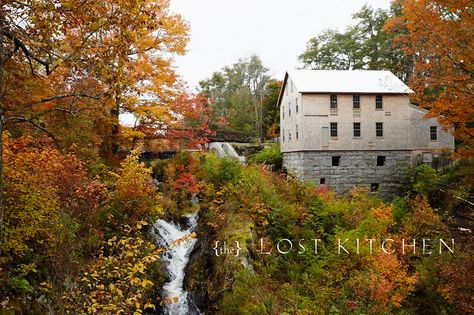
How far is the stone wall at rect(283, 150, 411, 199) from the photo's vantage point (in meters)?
25.9

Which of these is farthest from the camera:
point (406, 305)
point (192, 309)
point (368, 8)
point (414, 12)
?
point (368, 8)

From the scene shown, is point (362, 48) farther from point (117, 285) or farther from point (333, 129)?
point (117, 285)

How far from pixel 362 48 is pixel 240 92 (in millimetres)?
16364

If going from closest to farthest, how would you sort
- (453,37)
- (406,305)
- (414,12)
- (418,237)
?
(453,37) < (406,305) < (414,12) < (418,237)

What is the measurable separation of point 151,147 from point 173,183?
317 cm

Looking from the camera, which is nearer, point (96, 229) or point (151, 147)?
point (96, 229)

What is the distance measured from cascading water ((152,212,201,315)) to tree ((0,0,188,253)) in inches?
181

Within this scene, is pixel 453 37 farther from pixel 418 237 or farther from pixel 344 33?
pixel 344 33

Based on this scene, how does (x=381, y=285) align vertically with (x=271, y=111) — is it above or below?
below

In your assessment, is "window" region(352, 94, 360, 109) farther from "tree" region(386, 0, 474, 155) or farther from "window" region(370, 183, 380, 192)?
"tree" region(386, 0, 474, 155)

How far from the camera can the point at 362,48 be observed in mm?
42312

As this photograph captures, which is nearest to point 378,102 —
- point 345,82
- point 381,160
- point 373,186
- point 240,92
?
point 345,82

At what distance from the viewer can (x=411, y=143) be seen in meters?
26.8

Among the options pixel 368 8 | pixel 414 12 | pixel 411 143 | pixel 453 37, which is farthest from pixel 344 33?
pixel 453 37
